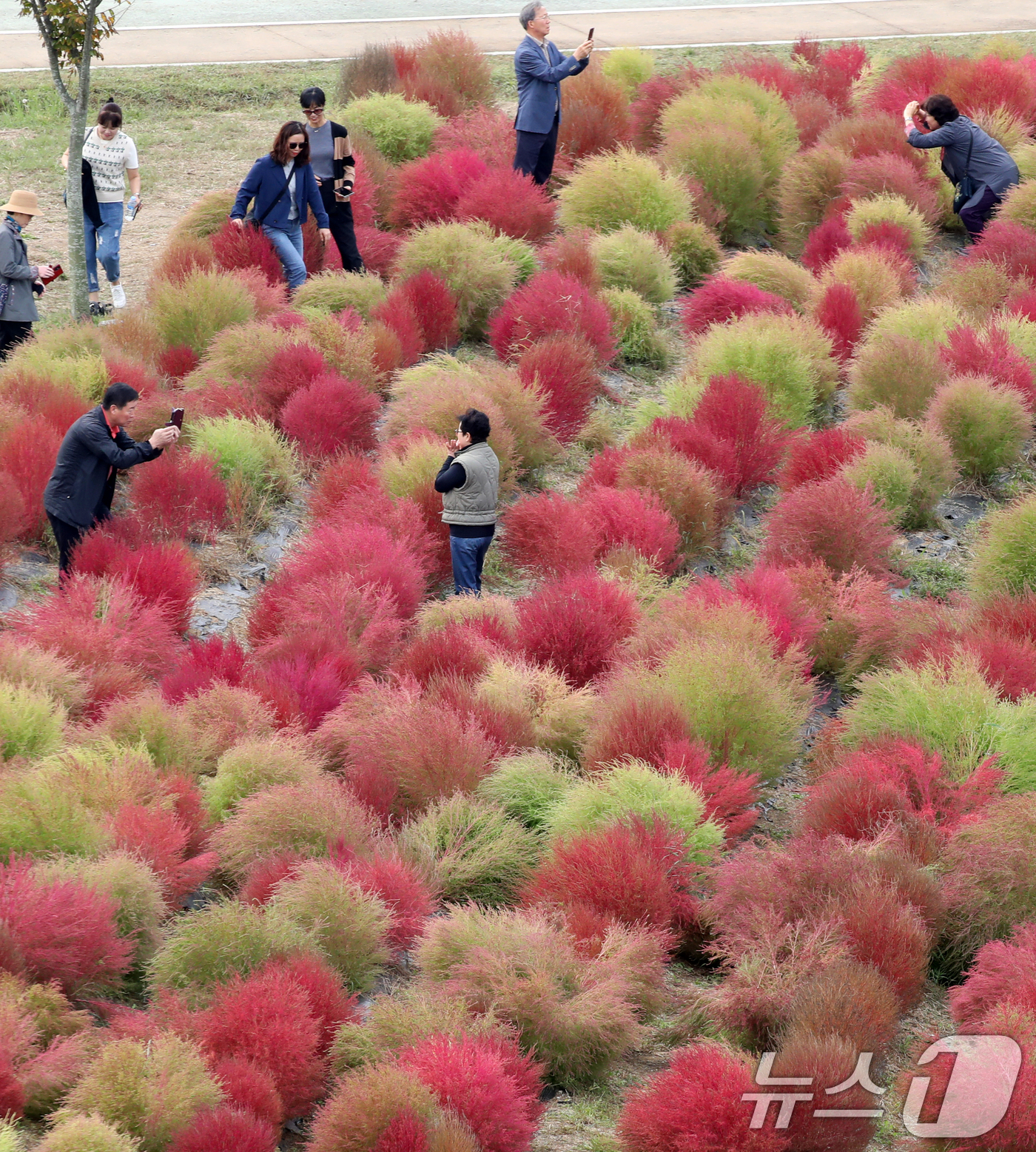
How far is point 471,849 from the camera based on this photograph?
558 cm

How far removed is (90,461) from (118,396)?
447mm

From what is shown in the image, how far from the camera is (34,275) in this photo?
8.97 metres

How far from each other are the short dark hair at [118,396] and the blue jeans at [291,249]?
3.65 metres

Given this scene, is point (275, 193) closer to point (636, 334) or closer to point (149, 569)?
point (636, 334)

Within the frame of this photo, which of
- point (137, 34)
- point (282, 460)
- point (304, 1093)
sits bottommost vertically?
point (304, 1093)

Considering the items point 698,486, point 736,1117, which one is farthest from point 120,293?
point 736,1117

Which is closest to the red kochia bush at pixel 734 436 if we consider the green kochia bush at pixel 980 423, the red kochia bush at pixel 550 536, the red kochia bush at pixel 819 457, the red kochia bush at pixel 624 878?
the red kochia bush at pixel 819 457

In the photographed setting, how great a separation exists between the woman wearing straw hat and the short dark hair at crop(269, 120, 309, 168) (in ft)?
5.71

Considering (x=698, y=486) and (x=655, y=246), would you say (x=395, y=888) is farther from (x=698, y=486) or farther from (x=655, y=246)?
(x=655, y=246)

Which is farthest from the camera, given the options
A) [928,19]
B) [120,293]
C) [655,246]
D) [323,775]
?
[928,19]

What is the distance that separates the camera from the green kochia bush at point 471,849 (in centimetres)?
546

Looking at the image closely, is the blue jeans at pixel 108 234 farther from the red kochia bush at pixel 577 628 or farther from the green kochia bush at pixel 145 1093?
the green kochia bush at pixel 145 1093

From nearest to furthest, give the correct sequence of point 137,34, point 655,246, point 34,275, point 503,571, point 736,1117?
point 736,1117 < point 503,571 < point 34,275 < point 655,246 < point 137,34

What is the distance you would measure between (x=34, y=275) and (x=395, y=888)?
5.65 meters
